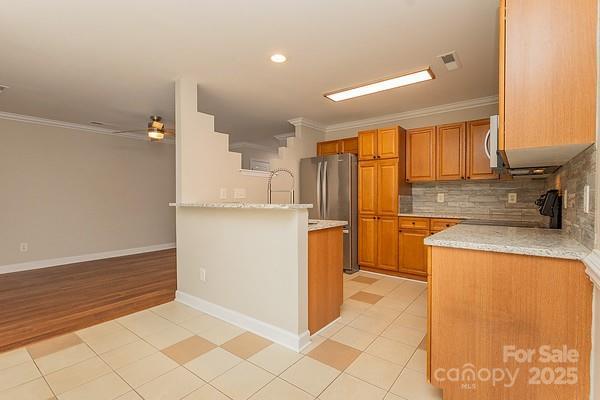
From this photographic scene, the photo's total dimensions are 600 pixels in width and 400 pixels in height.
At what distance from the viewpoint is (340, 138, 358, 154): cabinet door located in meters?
4.61

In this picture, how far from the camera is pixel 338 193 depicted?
421cm

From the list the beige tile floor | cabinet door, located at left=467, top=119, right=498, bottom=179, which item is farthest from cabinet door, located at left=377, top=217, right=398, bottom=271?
the beige tile floor

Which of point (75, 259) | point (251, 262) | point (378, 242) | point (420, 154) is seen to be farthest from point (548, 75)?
point (75, 259)

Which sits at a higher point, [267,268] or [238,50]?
[238,50]

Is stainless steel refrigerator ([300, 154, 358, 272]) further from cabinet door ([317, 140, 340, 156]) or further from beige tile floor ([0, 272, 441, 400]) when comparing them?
beige tile floor ([0, 272, 441, 400])

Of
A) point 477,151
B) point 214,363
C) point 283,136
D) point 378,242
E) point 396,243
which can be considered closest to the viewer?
point 214,363

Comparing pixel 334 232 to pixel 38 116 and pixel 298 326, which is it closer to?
pixel 298 326

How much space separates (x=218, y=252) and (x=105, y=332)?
110cm

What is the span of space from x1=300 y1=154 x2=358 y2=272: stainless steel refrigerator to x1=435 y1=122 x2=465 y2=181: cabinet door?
1.13 m

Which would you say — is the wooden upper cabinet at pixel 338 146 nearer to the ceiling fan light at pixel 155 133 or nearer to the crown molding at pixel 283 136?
the crown molding at pixel 283 136

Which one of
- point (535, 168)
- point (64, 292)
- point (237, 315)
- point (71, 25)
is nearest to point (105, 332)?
point (237, 315)

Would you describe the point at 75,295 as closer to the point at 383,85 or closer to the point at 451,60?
the point at 383,85

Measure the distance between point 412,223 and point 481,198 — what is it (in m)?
0.97

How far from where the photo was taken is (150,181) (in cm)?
586
